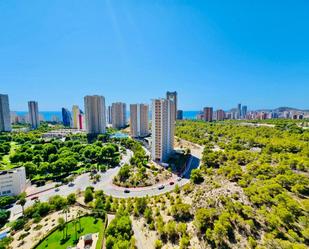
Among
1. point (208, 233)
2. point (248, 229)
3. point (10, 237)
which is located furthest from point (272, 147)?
point (10, 237)

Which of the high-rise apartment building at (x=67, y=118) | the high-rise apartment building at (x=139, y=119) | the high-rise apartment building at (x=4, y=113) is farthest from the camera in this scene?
the high-rise apartment building at (x=67, y=118)

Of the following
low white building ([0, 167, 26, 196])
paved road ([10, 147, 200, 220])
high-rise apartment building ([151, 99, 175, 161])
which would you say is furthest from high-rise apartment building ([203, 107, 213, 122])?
low white building ([0, 167, 26, 196])

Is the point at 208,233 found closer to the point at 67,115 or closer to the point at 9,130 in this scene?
the point at 9,130

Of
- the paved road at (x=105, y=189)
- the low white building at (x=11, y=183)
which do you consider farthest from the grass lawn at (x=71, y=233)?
the low white building at (x=11, y=183)

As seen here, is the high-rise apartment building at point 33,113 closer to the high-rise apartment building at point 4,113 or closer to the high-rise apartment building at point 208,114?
the high-rise apartment building at point 4,113

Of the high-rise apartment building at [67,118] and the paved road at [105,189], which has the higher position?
the high-rise apartment building at [67,118]

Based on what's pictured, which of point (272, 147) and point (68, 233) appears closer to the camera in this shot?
point (68, 233)

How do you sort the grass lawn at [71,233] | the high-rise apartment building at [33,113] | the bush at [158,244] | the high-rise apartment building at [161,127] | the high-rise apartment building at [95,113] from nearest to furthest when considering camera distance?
the bush at [158,244] < the grass lawn at [71,233] < the high-rise apartment building at [161,127] < the high-rise apartment building at [95,113] < the high-rise apartment building at [33,113]
